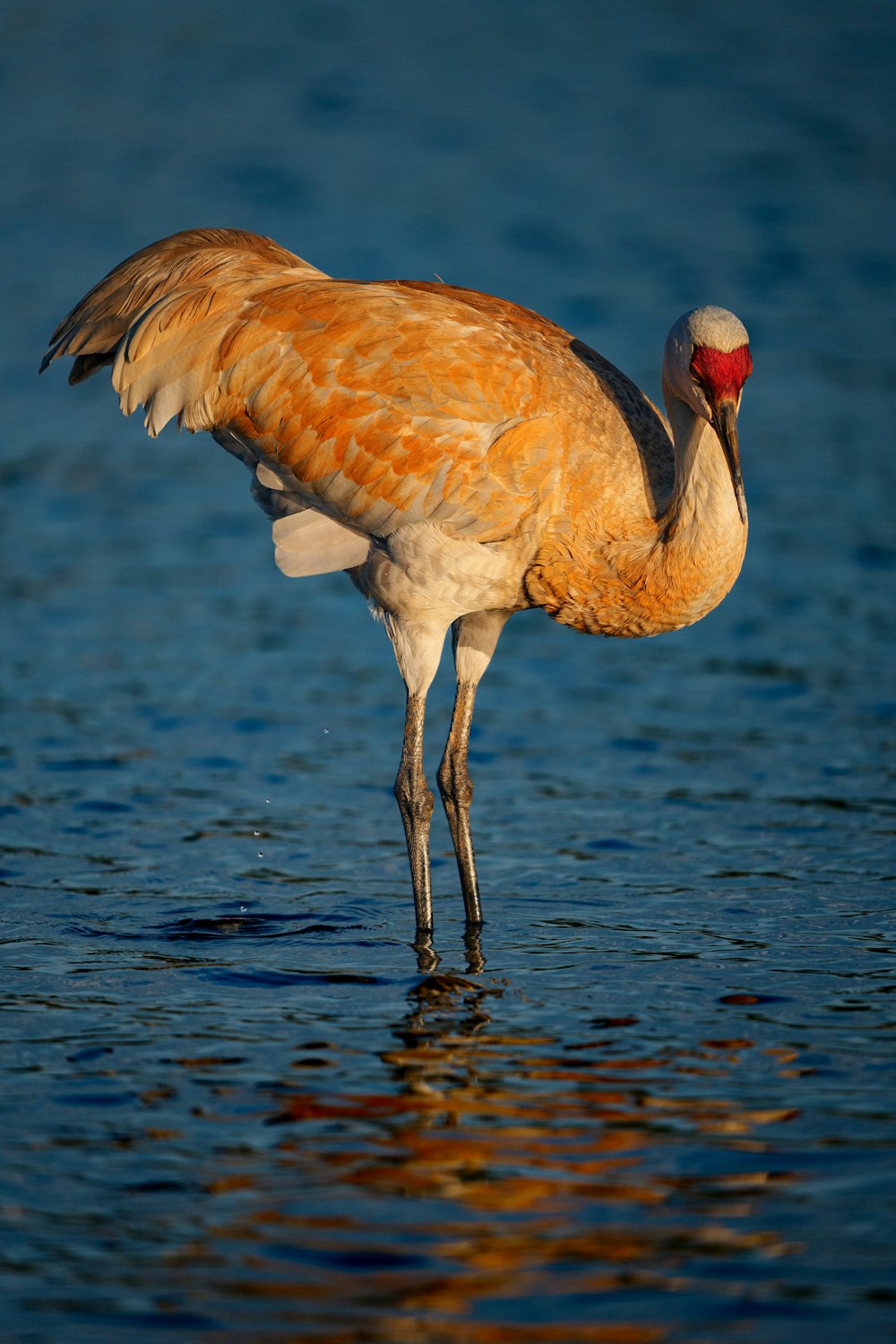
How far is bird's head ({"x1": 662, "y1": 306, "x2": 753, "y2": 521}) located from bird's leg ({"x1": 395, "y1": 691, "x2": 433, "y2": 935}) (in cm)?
149

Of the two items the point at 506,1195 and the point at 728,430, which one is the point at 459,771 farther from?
the point at 506,1195

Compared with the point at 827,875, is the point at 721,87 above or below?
above

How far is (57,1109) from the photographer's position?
5.04 meters

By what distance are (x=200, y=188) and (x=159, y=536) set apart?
6580 millimetres

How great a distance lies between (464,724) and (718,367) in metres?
1.95

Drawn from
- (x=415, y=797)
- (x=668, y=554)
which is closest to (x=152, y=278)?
(x=415, y=797)

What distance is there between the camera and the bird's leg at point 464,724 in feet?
23.1

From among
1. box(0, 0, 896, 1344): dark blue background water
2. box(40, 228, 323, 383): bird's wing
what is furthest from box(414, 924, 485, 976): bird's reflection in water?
A: box(40, 228, 323, 383): bird's wing

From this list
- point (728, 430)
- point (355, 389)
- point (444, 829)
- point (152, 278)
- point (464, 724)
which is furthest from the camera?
point (444, 829)

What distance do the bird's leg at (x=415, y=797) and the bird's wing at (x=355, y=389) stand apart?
739 millimetres

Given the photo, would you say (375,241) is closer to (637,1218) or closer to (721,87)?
(721,87)

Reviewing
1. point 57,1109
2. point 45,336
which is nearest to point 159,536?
point 45,336

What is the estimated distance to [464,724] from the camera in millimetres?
7387

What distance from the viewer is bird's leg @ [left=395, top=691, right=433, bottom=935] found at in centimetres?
681
